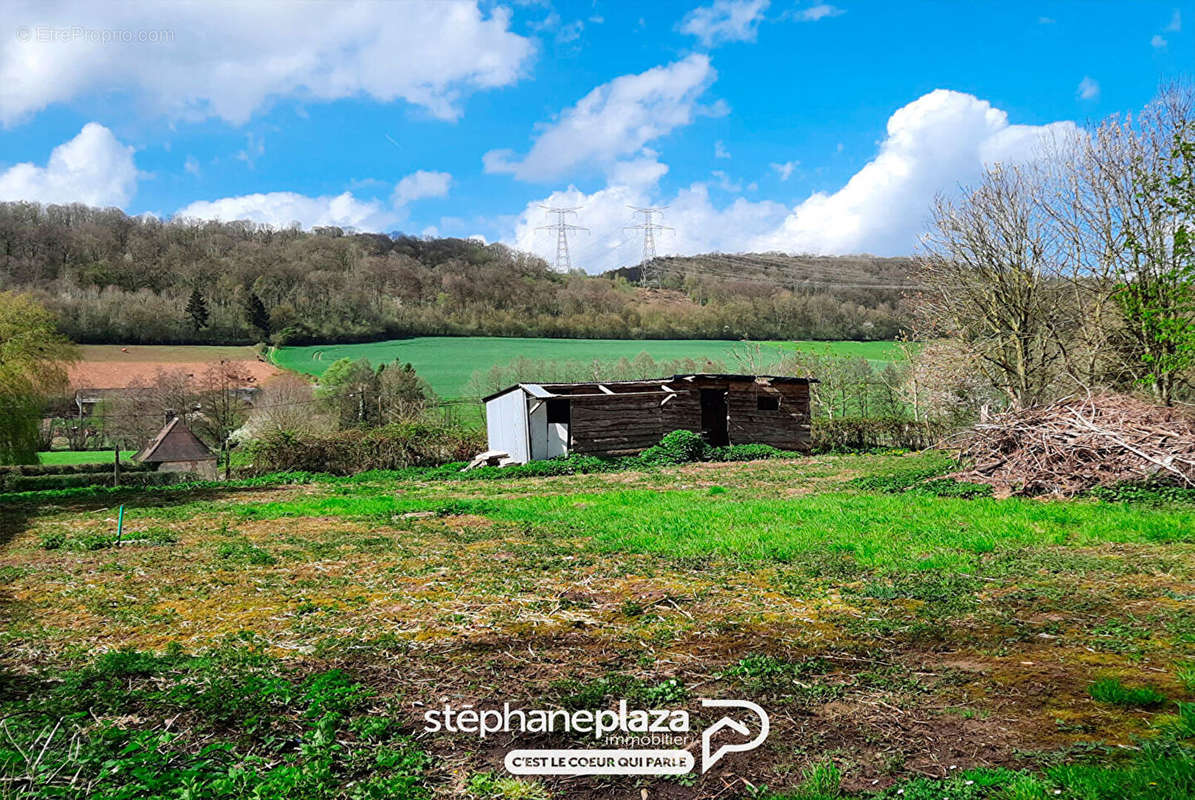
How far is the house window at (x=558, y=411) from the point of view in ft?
92.5

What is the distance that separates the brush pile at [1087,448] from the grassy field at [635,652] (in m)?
1.69

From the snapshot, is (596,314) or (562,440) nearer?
(562,440)

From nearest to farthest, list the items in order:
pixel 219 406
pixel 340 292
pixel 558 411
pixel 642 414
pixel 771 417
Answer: pixel 558 411, pixel 642 414, pixel 771 417, pixel 219 406, pixel 340 292

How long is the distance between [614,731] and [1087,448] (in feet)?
39.4

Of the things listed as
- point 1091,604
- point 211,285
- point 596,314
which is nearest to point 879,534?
point 1091,604

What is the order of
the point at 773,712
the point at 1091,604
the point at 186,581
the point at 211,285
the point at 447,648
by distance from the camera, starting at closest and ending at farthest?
the point at 773,712 → the point at 447,648 → the point at 1091,604 → the point at 186,581 → the point at 211,285

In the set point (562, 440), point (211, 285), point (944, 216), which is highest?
point (211, 285)

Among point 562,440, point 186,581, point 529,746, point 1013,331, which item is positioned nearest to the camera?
point 529,746

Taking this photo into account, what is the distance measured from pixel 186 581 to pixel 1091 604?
9.01m

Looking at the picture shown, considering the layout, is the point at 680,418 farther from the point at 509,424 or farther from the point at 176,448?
the point at 176,448

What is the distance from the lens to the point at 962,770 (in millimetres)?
3037

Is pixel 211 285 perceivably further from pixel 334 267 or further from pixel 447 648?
pixel 447 648

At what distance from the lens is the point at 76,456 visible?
136 feet

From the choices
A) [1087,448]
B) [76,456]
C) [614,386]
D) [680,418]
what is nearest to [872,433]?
[680,418]
